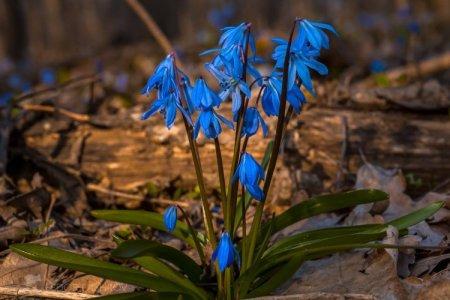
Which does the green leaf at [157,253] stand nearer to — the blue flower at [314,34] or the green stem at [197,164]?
the green stem at [197,164]

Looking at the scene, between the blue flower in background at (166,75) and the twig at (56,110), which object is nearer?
the blue flower in background at (166,75)

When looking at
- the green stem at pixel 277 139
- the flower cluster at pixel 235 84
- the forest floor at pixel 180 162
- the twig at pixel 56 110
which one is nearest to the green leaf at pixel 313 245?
the green stem at pixel 277 139

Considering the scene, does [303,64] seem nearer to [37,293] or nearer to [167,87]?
[167,87]

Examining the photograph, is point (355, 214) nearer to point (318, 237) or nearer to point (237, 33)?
point (318, 237)

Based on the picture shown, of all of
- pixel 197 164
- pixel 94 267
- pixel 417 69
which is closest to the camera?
pixel 94 267

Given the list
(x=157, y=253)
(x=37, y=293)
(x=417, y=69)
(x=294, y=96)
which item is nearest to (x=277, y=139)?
(x=294, y=96)

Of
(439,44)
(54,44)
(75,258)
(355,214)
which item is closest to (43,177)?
(75,258)
